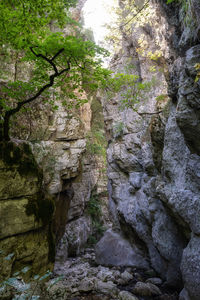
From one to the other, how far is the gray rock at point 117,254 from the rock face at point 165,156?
1.13 feet

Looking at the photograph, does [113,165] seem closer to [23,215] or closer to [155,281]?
[155,281]

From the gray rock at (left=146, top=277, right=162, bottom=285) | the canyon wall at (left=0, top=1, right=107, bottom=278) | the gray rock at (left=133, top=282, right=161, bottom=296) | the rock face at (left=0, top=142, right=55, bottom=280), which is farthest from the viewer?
the gray rock at (left=146, top=277, right=162, bottom=285)

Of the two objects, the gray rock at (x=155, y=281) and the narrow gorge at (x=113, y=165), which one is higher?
the narrow gorge at (x=113, y=165)

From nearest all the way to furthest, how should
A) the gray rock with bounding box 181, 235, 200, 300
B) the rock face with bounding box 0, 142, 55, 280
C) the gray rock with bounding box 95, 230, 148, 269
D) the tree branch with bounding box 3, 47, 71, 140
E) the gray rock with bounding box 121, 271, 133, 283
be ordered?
the gray rock with bounding box 181, 235, 200, 300 < the tree branch with bounding box 3, 47, 71, 140 < the rock face with bounding box 0, 142, 55, 280 < the gray rock with bounding box 121, 271, 133, 283 < the gray rock with bounding box 95, 230, 148, 269

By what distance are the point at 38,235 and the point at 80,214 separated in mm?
11509

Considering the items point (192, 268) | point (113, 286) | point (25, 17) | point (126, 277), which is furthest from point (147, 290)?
point (25, 17)

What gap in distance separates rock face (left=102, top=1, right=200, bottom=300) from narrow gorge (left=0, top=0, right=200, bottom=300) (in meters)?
0.04

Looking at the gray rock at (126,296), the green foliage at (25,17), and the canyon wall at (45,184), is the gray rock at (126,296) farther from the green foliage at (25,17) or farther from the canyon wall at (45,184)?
the green foliage at (25,17)

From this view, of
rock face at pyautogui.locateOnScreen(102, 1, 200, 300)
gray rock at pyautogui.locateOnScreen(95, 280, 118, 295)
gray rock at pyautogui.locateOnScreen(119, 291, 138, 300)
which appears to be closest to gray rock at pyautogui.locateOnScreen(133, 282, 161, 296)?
gray rock at pyautogui.locateOnScreen(119, 291, 138, 300)

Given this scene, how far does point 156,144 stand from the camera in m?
8.52

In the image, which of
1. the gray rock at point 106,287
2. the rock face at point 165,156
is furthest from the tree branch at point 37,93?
the gray rock at point 106,287

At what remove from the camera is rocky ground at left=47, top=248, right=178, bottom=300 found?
672cm

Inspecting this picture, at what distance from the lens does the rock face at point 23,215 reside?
18.4 ft

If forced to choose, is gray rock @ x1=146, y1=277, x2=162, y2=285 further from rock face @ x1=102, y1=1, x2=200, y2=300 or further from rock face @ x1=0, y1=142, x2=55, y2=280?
rock face @ x1=0, y1=142, x2=55, y2=280
